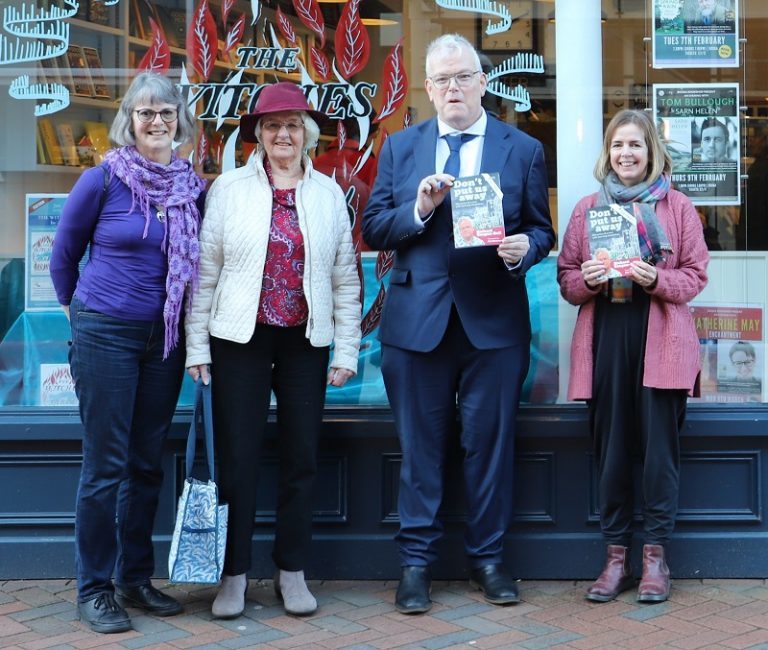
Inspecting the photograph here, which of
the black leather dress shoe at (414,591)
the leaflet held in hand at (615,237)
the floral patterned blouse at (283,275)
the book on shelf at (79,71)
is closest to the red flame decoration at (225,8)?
the book on shelf at (79,71)

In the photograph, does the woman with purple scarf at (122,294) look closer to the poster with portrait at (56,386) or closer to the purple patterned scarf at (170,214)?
the purple patterned scarf at (170,214)

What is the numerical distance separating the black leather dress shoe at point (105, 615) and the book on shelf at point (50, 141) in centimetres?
200

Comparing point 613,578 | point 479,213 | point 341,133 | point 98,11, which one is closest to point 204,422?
point 479,213

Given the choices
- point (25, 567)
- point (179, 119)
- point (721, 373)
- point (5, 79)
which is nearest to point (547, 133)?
point (721, 373)

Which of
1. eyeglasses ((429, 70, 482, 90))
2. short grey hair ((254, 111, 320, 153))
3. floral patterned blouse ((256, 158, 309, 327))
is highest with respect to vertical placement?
eyeglasses ((429, 70, 482, 90))

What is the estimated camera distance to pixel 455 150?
4.60 meters

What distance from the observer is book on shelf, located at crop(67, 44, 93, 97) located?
5.33 m

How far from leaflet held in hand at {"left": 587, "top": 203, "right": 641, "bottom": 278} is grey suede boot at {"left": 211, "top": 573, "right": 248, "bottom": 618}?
1.81m

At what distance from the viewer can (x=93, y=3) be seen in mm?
5320

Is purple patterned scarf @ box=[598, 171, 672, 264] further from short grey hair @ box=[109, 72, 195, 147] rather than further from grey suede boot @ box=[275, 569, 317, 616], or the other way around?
grey suede boot @ box=[275, 569, 317, 616]

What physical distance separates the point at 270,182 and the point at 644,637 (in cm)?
213

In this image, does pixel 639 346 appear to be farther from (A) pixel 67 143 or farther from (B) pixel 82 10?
(B) pixel 82 10

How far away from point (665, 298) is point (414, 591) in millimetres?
1455

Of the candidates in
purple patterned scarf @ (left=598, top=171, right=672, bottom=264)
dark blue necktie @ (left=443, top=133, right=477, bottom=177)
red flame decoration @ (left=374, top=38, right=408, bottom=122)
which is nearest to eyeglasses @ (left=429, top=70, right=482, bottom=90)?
dark blue necktie @ (left=443, top=133, right=477, bottom=177)
